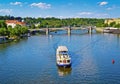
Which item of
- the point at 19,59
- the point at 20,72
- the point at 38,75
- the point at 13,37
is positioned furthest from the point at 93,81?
the point at 13,37

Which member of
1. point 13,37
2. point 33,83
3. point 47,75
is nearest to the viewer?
point 33,83

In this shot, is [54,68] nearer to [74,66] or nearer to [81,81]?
[74,66]

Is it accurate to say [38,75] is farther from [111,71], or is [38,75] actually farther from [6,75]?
[111,71]

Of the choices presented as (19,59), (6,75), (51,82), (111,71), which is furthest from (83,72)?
(19,59)

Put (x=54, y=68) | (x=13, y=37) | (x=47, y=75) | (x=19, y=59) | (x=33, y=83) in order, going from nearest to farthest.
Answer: (x=33, y=83), (x=47, y=75), (x=54, y=68), (x=19, y=59), (x=13, y=37)

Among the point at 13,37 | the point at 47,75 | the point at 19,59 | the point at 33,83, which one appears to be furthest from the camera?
the point at 13,37

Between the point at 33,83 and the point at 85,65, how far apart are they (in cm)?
988

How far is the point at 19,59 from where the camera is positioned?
4244 centimetres

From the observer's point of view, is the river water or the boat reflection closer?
the river water

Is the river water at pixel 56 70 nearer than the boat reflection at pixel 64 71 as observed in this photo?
Yes

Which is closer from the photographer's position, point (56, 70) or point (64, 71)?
point (64, 71)

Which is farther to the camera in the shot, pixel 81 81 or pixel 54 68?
pixel 54 68

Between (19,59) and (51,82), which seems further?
(19,59)

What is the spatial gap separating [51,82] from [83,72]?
5170 mm
